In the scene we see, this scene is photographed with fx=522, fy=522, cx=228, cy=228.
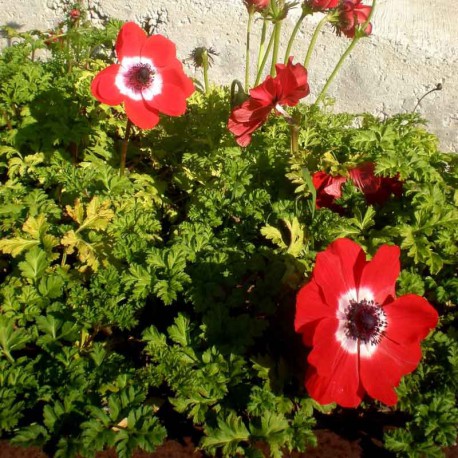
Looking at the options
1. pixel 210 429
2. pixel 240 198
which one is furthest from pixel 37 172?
pixel 210 429

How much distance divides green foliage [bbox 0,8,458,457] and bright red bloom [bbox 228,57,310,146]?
140mm

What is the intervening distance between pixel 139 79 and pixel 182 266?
0.77m

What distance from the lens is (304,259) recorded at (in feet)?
5.80

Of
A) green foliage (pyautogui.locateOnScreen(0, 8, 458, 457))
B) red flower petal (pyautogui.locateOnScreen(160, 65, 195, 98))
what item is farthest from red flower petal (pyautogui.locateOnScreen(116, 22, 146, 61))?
green foliage (pyautogui.locateOnScreen(0, 8, 458, 457))

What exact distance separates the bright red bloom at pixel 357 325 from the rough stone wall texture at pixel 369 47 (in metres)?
1.86

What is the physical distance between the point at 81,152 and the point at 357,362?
165 cm

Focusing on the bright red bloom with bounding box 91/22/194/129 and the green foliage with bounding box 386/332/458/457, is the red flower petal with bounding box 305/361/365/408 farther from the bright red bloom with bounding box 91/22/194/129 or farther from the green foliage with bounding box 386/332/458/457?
the bright red bloom with bounding box 91/22/194/129

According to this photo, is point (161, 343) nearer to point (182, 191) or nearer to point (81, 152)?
point (182, 191)

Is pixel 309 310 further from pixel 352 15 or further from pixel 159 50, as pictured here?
pixel 352 15

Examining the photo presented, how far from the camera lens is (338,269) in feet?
4.28

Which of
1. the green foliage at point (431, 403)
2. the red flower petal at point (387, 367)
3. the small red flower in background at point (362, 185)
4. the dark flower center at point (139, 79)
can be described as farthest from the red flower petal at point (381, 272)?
the dark flower center at point (139, 79)

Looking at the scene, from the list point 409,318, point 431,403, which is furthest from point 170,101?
point 431,403

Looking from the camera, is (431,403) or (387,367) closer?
(387,367)

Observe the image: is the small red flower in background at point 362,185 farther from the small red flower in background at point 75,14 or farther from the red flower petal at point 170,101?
the small red flower in background at point 75,14
